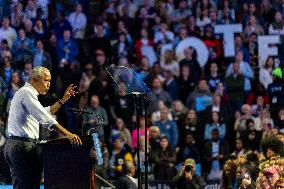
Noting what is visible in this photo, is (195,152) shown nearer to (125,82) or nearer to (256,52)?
(256,52)

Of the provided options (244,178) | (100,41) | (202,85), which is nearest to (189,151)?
(202,85)

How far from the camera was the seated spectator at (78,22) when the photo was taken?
884 inches

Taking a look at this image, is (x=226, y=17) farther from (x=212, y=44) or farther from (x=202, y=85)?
(x=202, y=85)

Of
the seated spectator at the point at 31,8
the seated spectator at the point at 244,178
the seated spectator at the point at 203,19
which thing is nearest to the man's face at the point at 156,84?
the seated spectator at the point at 203,19

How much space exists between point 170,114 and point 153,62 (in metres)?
→ 1.95

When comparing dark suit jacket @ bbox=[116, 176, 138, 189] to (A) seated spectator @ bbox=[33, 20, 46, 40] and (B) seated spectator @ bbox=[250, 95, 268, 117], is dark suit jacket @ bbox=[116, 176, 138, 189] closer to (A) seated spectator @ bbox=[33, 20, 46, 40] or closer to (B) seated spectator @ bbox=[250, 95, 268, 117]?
(B) seated spectator @ bbox=[250, 95, 268, 117]

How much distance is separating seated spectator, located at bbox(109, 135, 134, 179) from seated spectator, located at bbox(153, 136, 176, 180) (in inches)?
18.4

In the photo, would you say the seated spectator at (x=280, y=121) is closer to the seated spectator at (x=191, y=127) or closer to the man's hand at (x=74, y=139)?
the seated spectator at (x=191, y=127)

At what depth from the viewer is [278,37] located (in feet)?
72.3

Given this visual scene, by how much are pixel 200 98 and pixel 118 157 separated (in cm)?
264

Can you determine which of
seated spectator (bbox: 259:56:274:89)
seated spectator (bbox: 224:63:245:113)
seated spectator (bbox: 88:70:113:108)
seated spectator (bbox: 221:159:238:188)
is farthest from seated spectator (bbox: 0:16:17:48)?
seated spectator (bbox: 221:159:238:188)

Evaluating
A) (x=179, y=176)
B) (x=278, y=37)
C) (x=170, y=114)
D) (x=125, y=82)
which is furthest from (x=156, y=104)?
(x=125, y=82)

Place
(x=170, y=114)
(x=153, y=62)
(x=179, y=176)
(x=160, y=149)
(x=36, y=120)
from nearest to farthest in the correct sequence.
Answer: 1. (x=36, y=120)
2. (x=179, y=176)
3. (x=160, y=149)
4. (x=170, y=114)
5. (x=153, y=62)

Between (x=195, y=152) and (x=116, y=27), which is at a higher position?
(x=116, y=27)
